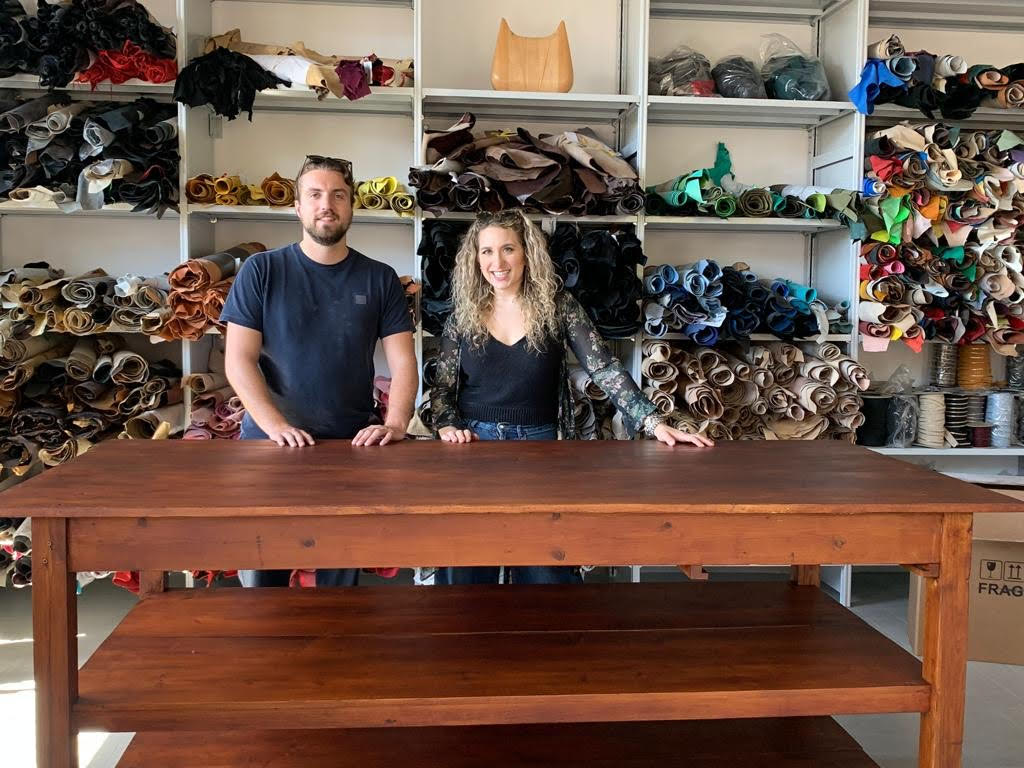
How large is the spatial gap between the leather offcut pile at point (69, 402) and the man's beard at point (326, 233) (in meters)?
1.25

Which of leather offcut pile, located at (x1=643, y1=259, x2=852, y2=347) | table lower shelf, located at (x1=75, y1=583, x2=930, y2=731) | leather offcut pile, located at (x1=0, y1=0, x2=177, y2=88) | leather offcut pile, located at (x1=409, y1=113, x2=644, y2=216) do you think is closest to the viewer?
table lower shelf, located at (x1=75, y1=583, x2=930, y2=731)

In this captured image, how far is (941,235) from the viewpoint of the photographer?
4.05 m

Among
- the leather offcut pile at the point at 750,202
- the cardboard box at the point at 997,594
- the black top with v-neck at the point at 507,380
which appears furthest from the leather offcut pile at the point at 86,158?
the cardboard box at the point at 997,594

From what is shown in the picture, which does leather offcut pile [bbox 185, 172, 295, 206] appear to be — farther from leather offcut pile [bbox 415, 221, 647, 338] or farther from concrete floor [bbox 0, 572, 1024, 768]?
concrete floor [bbox 0, 572, 1024, 768]

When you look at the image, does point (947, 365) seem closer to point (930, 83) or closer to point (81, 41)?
point (930, 83)

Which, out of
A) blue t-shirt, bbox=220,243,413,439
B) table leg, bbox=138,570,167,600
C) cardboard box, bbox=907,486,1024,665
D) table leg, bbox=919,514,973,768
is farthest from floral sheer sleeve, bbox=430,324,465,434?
cardboard box, bbox=907,486,1024,665

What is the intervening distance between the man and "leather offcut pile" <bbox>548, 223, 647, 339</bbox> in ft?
3.34

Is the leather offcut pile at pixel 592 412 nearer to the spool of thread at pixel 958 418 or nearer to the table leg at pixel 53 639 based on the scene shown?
the spool of thread at pixel 958 418

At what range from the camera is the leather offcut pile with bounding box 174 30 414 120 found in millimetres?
3568

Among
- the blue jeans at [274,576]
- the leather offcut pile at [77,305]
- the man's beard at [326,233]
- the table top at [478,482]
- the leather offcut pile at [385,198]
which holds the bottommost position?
the blue jeans at [274,576]

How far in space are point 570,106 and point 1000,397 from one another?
2.39 m

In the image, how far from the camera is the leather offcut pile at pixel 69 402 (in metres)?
3.60

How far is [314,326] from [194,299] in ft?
3.13

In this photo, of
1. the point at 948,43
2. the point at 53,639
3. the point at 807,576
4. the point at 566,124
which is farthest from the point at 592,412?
the point at 948,43
